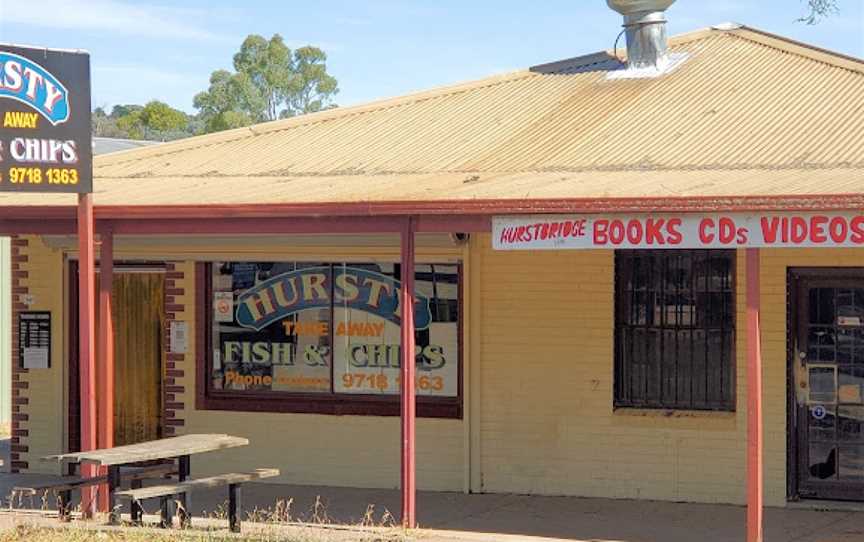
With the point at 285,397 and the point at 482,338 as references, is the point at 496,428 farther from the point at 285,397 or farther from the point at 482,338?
the point at 285,397

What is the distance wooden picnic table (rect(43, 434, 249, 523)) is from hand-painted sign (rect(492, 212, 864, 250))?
9.58ft

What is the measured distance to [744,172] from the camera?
12.4 metres

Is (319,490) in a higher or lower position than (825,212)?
lower

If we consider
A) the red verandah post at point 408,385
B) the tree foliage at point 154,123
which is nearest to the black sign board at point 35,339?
the red verandah post at point 408,385

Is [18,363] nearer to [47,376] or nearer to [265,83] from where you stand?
[47,376]

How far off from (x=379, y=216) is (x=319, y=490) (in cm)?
366

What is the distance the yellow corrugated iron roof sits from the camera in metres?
12.3

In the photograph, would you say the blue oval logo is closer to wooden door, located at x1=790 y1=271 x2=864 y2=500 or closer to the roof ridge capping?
the roof ridge capping

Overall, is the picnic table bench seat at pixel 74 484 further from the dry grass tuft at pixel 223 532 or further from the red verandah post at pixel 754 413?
the red verandah post at pixel 754 413

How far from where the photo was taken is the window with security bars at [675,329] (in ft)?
45.5

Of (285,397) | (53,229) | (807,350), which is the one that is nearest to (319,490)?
(285,397)

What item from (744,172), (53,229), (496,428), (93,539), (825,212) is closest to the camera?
(825,212)

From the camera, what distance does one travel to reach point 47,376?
15.9m

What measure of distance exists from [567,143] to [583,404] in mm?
2352
